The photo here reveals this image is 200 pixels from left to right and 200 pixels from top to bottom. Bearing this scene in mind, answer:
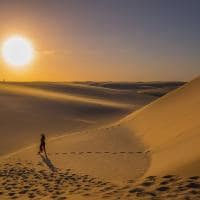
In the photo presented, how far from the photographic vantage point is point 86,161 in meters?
14.2

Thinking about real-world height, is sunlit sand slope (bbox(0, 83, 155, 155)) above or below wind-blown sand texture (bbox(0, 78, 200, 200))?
above

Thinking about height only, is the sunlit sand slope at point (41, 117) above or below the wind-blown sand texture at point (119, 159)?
above

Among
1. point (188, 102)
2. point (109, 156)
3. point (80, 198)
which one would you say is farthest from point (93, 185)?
point (188, 102)

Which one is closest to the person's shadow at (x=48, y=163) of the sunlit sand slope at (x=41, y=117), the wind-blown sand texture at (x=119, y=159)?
the wind-blown sand texture at (x=119, y=159)

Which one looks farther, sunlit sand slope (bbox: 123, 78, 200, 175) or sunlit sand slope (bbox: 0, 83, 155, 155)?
sunlit sand slope (bbox: 0, 83, 155, 155)

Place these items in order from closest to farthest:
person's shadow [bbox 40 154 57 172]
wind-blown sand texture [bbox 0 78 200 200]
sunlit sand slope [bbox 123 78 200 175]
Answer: wind-blown sand texture [bbox 0 78 200 200]
sunlit sand slope [bbox 123 78 200 175]
person's shadow [bbox 40 154 57 172]

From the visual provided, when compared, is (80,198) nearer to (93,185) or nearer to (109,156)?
(93,185)

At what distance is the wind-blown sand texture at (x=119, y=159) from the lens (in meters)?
8.71

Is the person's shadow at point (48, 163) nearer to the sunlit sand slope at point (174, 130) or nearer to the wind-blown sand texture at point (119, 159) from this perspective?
the wind-blown sand texture at point (119, 159)

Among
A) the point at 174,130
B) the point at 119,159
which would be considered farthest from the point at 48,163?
the point at 174,130

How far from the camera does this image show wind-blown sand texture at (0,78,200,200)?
8.71 m

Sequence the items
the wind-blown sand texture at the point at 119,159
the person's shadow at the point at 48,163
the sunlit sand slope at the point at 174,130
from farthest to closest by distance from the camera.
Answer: the person's shadow at the point at 48,163
the sunlit sand slope at the point at 174,130
the wind-blown sand texture at the point at 119,159

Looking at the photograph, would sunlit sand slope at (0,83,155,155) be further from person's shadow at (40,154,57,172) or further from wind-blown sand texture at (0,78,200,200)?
person's shadow at (40,154,57,172)

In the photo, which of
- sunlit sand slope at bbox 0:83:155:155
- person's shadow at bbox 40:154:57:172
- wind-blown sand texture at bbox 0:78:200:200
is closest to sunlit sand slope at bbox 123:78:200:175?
wind-blown sand texture at bbox 0:78:200:200
